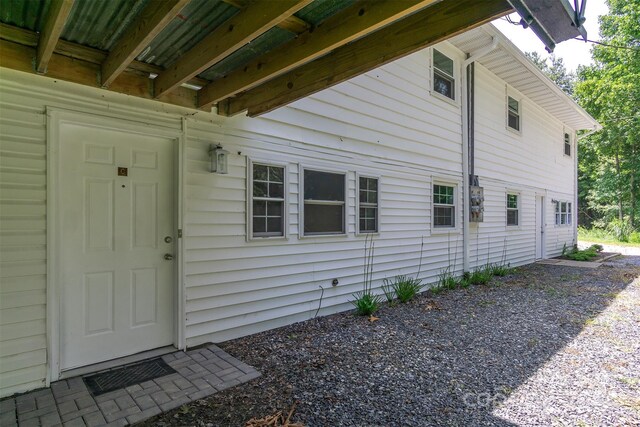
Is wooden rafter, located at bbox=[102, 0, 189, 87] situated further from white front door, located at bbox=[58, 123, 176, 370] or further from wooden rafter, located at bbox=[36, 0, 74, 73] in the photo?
white front door, located at bbox=[58, 123, 176, 370]

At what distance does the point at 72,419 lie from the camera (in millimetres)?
2357

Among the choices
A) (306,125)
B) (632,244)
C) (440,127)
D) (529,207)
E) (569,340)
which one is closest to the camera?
(569,340)

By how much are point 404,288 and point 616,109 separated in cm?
2120

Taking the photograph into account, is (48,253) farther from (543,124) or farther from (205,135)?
(543,124)

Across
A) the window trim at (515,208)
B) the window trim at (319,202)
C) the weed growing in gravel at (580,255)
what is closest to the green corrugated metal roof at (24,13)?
the window trim at (319,202)

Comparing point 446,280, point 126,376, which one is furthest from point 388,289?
point 126,376

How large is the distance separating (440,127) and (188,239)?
5.67 meters

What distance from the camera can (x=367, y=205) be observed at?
5586 mm

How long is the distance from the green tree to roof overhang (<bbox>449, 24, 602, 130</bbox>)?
9.00 meters

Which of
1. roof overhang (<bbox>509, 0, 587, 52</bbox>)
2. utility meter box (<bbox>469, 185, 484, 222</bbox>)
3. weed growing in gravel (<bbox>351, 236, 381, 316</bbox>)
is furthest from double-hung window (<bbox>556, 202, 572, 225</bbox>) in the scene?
roof overhang (<bbox>509, 0, 587, 52</bbox>)

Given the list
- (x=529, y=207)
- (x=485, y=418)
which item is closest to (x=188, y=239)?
(x=485, y=418)

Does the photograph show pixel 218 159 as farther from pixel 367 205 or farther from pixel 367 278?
pixel 367 278

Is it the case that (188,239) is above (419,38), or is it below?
below

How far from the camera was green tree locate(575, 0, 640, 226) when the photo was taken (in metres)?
17.4
